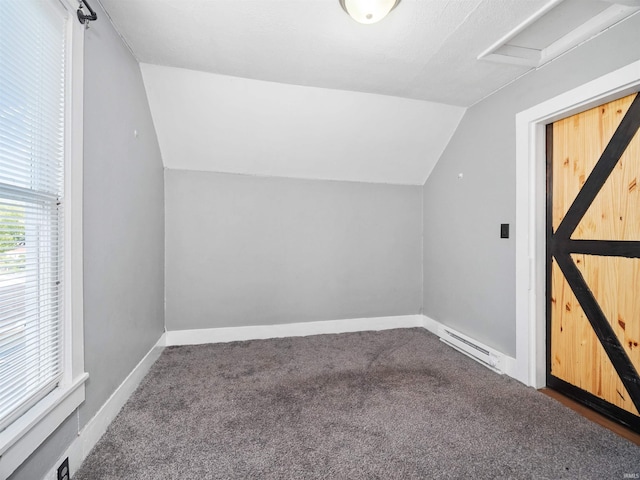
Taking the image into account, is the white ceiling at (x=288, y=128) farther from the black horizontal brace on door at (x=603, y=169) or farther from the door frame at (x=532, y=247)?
the black horizontal brace on door at (x=603, y=169)

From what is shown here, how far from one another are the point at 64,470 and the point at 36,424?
332 mm

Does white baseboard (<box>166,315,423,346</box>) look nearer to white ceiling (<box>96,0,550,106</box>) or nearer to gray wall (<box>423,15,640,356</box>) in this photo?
gray wall (<box>423,15,640,356</box>)

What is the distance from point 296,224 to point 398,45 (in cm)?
187

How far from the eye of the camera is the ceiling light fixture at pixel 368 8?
1.38 meters

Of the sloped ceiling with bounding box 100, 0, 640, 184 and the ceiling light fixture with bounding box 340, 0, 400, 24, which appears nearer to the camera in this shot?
the ceiling light fixture with bounding box 340, 0, 400, 24

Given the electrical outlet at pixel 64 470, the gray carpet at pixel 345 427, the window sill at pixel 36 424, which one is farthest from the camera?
the gray carpet at pixel 345 427

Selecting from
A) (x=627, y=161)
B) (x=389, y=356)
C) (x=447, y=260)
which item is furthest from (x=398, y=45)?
(x=389, y=356)

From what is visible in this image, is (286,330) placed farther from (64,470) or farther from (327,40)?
(327,40)

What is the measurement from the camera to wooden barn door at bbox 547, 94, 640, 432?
1.62 metres

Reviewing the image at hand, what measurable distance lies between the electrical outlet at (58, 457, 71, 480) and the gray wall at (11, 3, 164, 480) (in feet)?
0.16

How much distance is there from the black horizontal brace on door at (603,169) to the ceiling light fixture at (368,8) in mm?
1475

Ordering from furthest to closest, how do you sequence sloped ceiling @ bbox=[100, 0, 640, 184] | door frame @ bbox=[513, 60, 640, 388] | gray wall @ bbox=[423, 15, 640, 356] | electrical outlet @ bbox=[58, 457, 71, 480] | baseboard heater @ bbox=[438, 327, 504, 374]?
→ baseboard heater @ bbox=[438, 327, 504, 374] → door frame @ bbox=[513, 60, 640, 388] → gray wall @ bbox=[423, 15, 640, 356] → sloped ceiling @ bbox=[100, 0, 640, 184] → electrical outlet @ bbox=[58, 457, 71, 480]

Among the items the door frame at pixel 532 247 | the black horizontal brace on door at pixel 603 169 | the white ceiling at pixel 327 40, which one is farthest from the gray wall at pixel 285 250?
the black horizontal brace on door at pixel 603 169

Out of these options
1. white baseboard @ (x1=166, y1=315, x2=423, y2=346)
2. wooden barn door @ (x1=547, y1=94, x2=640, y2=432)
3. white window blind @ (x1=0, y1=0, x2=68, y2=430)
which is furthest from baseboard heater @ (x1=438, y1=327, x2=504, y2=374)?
white window blind @ (x1=0, y1=0, x2=68, y2=430)
